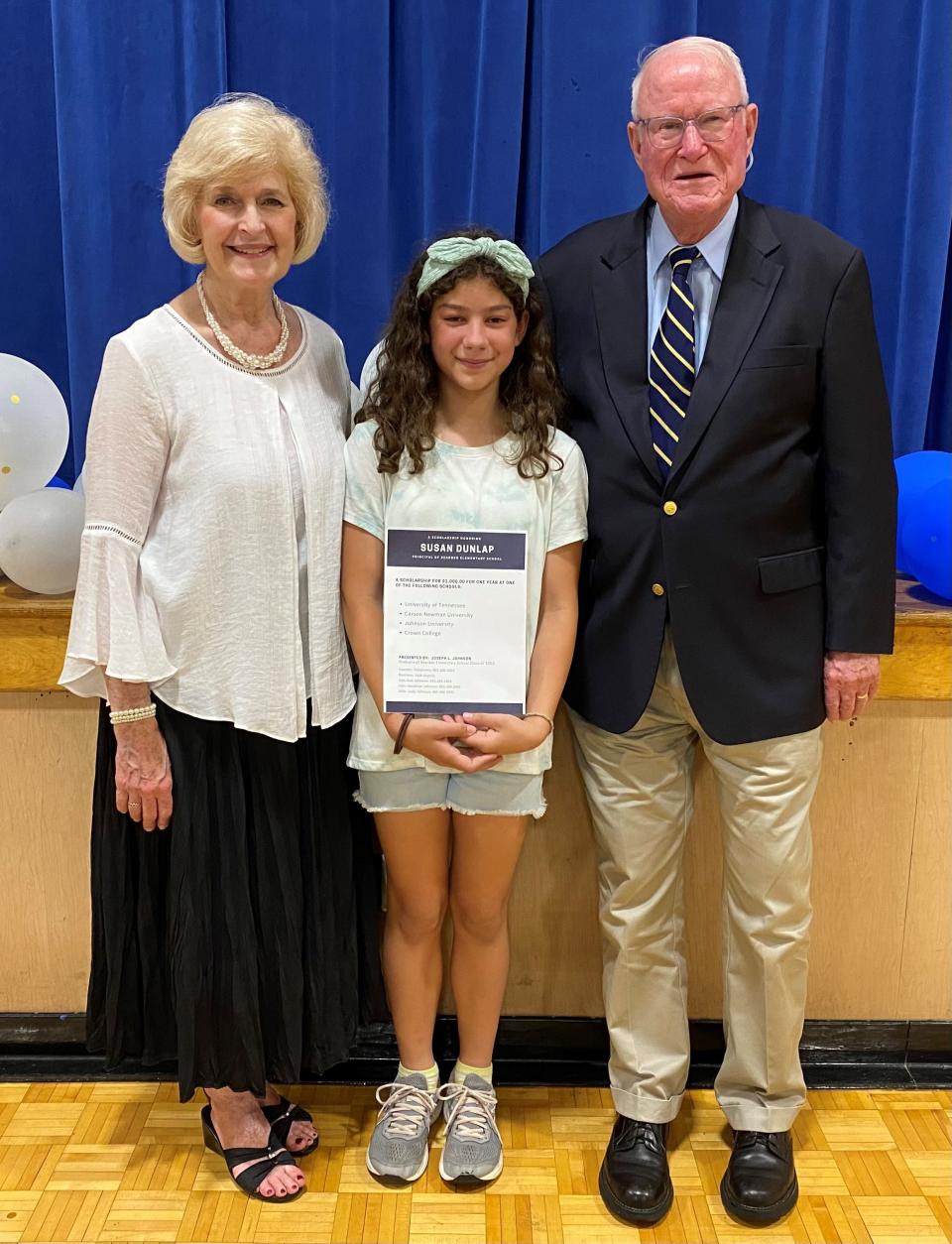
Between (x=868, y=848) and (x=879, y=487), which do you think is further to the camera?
(x=868, y=848)

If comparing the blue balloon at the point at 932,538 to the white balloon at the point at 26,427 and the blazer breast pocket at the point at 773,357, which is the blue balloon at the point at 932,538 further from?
the white balloon at the point at 26,427

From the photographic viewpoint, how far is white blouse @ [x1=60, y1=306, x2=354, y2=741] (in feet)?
5.14

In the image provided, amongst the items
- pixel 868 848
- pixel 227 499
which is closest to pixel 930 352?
pixel 868 848

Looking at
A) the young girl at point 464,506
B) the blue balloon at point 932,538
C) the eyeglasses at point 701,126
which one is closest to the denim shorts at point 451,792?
the young girl at point 464,506

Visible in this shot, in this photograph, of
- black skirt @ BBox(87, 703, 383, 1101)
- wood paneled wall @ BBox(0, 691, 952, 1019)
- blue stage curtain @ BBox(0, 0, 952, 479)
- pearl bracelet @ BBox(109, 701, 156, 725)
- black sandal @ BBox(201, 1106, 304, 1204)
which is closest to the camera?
pearl bracelet @ BBox(109, 701, 156, 725)

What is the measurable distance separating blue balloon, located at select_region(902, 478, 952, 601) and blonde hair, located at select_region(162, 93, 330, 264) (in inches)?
45.1

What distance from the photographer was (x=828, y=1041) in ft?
7.29

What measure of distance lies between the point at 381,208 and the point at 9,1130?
1852mm

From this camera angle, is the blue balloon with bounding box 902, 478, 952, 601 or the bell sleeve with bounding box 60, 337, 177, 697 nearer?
the bell sleeve with bounding box 60, 337, 177, 697

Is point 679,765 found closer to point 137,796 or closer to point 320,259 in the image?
point 137,796

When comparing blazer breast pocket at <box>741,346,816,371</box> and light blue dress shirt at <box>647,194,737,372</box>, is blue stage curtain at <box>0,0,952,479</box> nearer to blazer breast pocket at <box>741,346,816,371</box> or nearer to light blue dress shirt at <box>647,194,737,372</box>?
light blue dress shirt at <box>647,194,737,372</box>


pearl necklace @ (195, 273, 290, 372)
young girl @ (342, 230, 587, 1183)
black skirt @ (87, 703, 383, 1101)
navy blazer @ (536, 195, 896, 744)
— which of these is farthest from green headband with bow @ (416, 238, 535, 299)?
black skirt @ (87, 703, 383, 1101)

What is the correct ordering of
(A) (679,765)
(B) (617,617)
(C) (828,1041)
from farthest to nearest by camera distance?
(C) (828,1041), (A) (679,765), (B) (617,617)

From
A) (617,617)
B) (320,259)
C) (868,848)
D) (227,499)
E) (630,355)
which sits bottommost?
(868,848)
